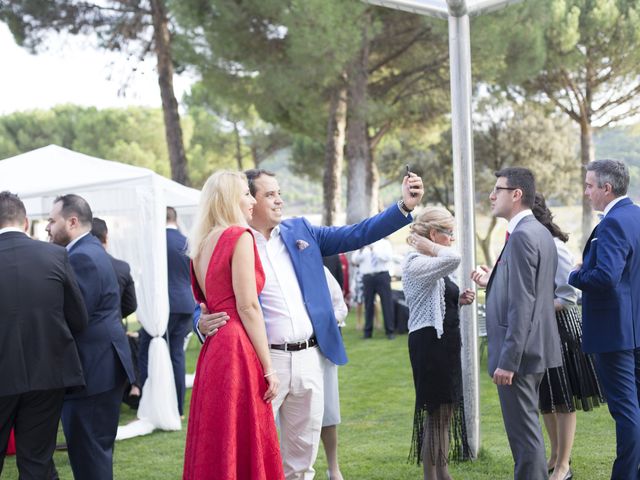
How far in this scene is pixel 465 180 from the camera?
17.1ft

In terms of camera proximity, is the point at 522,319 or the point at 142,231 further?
the point at 142,231

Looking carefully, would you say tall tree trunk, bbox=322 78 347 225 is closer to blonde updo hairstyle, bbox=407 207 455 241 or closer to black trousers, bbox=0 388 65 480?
blonde updo hairstyle, bbox=407 207 455 241

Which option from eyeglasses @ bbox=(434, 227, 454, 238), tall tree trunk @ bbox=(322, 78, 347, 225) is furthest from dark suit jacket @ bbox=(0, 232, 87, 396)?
tall tree trunk @ bbox=(322, 78, 347, 225)

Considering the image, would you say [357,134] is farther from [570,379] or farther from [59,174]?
[570,379]

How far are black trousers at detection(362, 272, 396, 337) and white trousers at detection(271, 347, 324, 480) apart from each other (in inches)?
379

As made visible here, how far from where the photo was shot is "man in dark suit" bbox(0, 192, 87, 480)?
4.02 metres

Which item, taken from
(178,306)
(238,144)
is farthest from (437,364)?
(238,144)

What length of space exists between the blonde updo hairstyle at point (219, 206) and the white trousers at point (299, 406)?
0.67 meters

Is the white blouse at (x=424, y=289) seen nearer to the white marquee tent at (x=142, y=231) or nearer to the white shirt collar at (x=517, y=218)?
the white shirt collar at (x=517, y=218)

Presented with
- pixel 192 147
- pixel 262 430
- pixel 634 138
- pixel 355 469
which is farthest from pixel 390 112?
pixel 192 147

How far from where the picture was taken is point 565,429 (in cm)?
484

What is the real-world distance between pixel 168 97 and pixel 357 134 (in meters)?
4.78

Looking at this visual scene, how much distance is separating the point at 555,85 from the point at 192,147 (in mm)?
23705

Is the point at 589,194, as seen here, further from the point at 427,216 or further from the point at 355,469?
the point at 355,469
